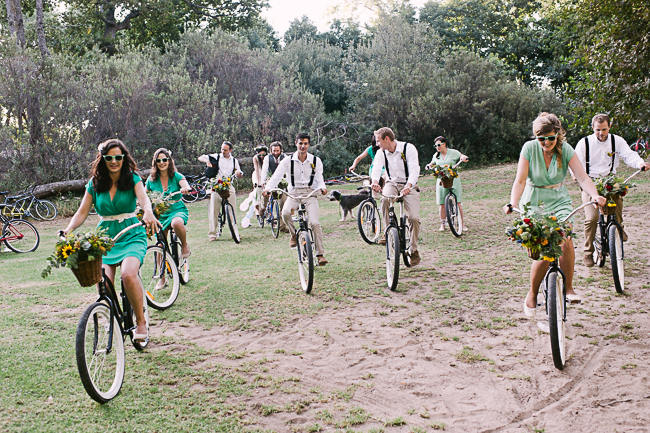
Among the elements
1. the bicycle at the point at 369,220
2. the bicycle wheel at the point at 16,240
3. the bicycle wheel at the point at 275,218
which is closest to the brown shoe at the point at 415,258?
the bicycle at the point at 369,220

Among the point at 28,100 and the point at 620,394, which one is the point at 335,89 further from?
the point at 620,394

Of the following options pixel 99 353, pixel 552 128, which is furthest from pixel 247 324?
pixel 552 128

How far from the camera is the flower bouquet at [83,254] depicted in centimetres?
394

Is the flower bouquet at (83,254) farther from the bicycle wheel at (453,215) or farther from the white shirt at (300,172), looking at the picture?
the bicycle wheel at (453,215)

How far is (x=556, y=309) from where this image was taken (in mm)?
4344

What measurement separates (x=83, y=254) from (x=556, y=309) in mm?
3572

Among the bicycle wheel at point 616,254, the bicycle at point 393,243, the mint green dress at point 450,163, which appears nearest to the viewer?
the bicycle wheel at point 616,254

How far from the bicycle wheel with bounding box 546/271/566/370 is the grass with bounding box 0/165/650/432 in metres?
0.62

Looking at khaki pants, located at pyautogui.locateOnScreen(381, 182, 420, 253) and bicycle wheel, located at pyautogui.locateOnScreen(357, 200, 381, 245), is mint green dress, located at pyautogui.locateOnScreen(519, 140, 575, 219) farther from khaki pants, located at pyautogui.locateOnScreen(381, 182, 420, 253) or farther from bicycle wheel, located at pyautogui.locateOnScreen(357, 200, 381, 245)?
bicycle wheel, located at pyautogui.locateOnScreen(357, 200, 381, 245)

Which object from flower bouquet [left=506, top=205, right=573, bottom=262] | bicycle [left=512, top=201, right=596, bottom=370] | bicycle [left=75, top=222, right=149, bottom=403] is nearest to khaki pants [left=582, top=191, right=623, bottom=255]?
bicycle [left=512, top=201, right=596, bottom=370]

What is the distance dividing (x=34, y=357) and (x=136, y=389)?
1.47 m

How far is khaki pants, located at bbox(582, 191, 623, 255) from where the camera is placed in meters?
7.00

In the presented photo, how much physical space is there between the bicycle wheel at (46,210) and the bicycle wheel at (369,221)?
1260 cm

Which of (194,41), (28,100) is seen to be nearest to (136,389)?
(28,100)
